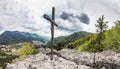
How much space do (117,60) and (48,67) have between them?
21900 millimetres

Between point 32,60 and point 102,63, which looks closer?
point 32,60

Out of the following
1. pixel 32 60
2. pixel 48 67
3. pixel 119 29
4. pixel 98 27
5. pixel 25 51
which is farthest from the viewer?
pixel 25 51

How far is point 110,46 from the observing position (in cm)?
10369

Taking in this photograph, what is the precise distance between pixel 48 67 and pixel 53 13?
678 cm

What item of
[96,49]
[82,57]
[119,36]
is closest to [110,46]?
[119,36]

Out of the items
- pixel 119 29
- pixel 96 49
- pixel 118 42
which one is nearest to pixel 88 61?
pixel 96 49

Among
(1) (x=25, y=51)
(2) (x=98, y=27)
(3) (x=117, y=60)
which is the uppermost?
(2) (x=98, y=27)

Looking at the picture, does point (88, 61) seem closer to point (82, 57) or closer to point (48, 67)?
point (82, 57)

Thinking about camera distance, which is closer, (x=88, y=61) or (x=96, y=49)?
(x=88, y=61)

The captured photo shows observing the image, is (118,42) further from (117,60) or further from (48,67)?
(48,67)

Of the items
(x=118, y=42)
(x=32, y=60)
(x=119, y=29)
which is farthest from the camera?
(x=119, y=29)

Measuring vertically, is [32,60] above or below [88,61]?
above

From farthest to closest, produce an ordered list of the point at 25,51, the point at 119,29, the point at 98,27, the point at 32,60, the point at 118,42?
the point at 25,51 → the point at 119,29 → the point at 118,42 → the point at 98,27 → the point at 32,60

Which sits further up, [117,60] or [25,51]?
[117,60]
